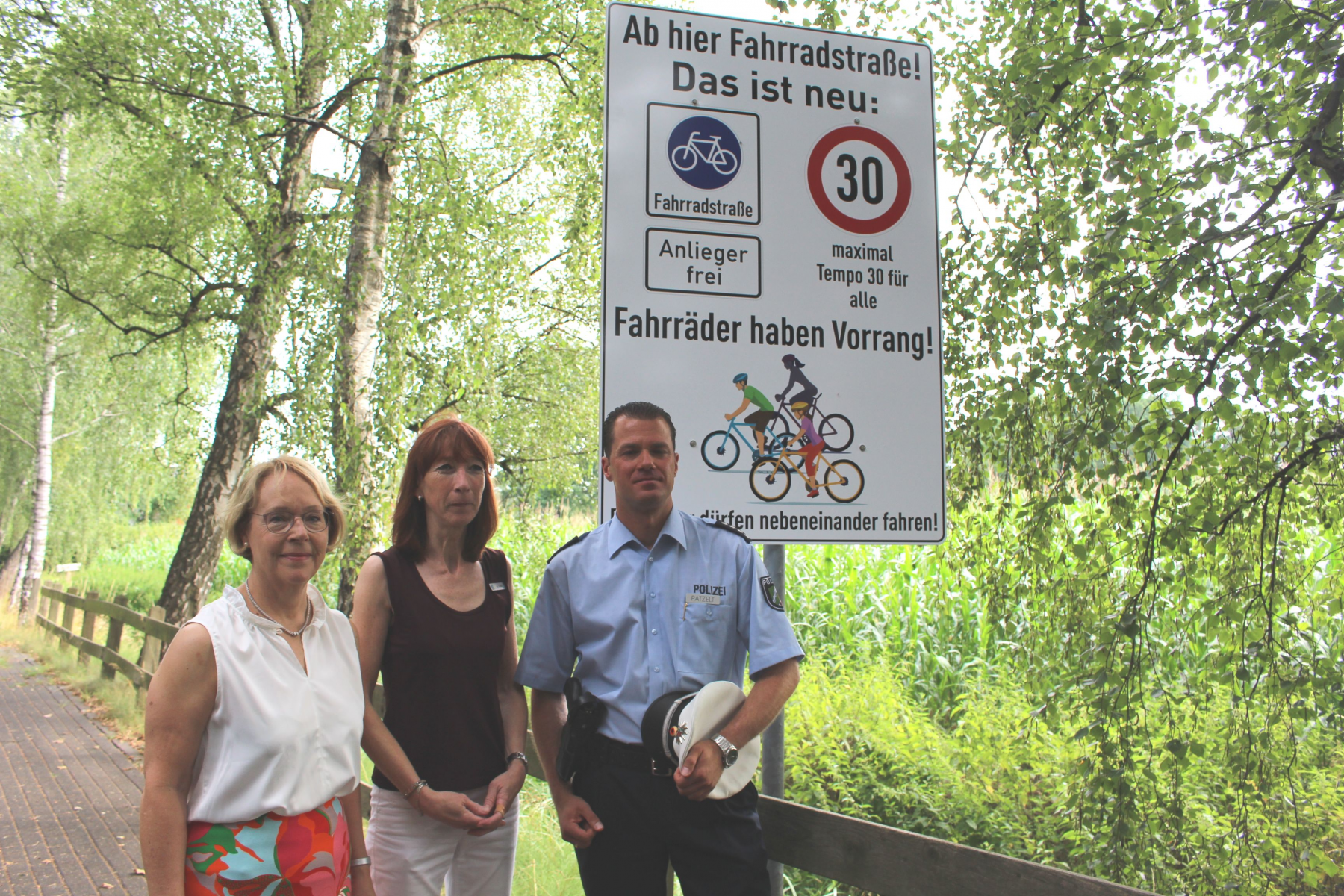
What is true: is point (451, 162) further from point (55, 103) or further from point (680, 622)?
point (680, 622)

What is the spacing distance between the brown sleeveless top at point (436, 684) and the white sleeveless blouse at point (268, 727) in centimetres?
31

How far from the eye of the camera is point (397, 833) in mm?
2545

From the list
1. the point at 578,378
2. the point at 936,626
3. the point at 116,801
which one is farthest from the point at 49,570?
the point at 936,626

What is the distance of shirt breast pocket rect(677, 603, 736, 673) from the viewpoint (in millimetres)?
2307

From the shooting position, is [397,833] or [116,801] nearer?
[397,833]

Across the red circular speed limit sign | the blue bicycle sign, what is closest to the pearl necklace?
the blue bicycle sign

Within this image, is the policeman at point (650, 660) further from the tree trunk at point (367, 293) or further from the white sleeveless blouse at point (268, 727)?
the tree trunk at point (367, 293)

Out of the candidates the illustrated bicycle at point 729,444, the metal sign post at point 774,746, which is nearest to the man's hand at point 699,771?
the metal sign post at point 774,746

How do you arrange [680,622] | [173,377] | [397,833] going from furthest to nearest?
[173,377], [397,833], [680,622]

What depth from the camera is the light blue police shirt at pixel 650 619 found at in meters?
2.29

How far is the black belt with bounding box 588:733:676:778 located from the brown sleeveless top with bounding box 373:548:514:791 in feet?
1.56

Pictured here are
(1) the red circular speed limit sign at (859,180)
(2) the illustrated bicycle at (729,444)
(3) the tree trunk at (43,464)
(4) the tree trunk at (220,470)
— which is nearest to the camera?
(2) the illustrated bicycle at (729,444)

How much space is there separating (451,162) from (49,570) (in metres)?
28.2

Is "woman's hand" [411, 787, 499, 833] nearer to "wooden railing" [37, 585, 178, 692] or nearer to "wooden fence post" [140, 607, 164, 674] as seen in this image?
"wooden railing" [37, 585, 178, 692]
